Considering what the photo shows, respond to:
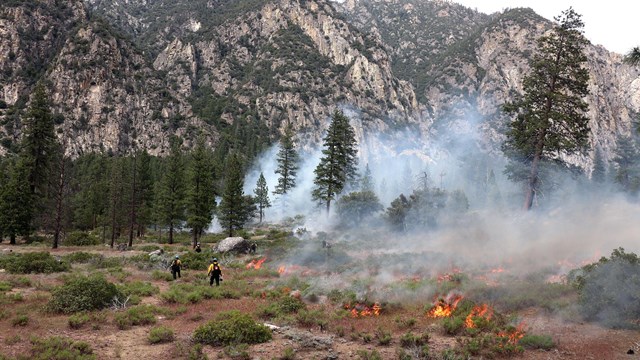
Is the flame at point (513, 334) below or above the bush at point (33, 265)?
below

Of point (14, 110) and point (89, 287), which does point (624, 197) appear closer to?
point (89, 287)

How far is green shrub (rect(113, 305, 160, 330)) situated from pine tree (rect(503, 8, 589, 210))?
24088mm

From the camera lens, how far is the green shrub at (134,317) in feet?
48.3

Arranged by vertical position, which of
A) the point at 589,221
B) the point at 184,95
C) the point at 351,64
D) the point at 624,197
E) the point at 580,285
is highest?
the point at 351,64

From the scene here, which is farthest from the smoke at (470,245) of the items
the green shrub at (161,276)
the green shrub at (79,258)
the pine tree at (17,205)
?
the pine tree at (17,205)

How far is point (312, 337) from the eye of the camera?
1355 centimetres

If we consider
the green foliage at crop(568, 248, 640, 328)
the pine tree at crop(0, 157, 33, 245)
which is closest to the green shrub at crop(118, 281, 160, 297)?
the green foliage at crop(568, 248, 640, 328)

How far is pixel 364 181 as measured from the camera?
74000 mm

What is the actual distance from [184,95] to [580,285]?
169 meters

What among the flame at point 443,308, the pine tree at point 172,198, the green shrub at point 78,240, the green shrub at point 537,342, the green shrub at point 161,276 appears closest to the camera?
the green shrub at point 537,342

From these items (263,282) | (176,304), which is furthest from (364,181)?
(176,304)

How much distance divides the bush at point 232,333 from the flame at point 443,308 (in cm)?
678

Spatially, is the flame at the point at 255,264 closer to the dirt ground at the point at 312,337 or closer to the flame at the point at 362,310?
the dirt ground at the point at 312,337

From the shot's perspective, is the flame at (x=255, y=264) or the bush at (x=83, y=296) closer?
the bush at (x=83, y=296)
